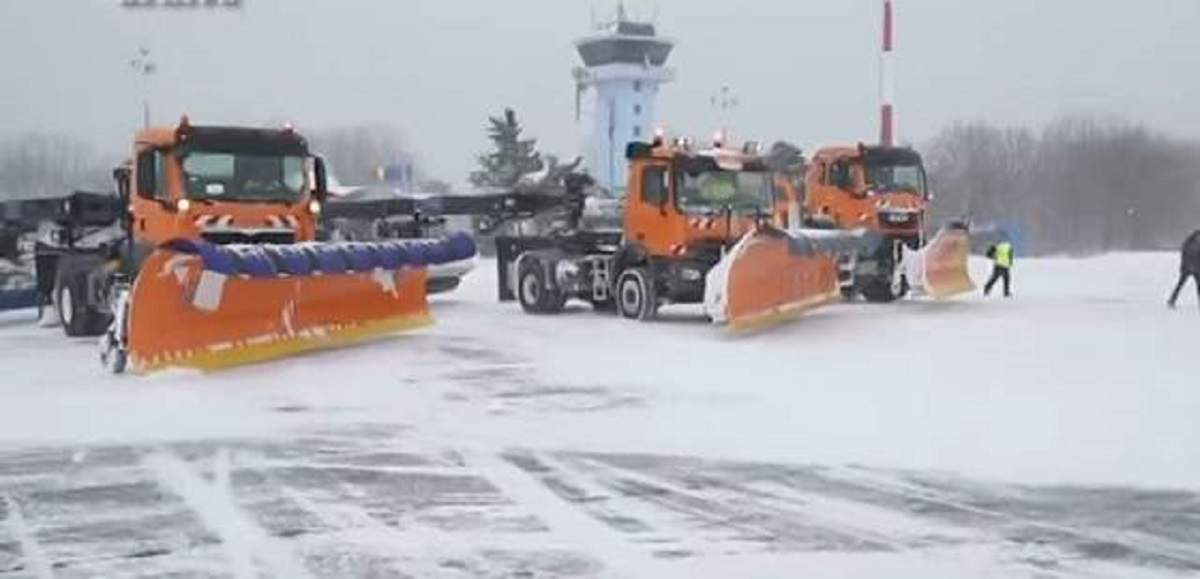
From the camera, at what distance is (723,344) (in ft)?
50.4

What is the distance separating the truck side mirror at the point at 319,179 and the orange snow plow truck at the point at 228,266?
2 cm

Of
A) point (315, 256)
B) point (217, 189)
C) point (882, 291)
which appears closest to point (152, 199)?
point (217, 189)

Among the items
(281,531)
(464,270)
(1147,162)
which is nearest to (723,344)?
(464,270)

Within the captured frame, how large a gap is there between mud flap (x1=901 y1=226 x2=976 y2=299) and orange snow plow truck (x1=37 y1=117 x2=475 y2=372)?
7.98 metres

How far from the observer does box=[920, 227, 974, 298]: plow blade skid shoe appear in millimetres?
22625

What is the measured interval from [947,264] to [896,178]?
166 cm

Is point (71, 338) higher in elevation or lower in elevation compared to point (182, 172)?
lower

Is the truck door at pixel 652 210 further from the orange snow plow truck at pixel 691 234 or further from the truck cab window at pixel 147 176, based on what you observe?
the truck cab window at pixel 147 176

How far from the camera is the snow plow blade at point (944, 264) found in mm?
22375

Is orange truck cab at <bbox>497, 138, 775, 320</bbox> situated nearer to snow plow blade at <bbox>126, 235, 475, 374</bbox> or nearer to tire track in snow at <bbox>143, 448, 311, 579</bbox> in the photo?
snow plow blade at <bbox>126, 235, 475, 374</bbox>

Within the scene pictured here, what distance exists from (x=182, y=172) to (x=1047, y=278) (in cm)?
2141

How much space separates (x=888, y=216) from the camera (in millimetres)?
23094

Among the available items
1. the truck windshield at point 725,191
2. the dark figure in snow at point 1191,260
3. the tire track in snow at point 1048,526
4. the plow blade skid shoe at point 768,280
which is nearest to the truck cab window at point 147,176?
the plow blade skid shoe at point 768,280

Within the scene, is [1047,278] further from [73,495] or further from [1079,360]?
[73,495]
